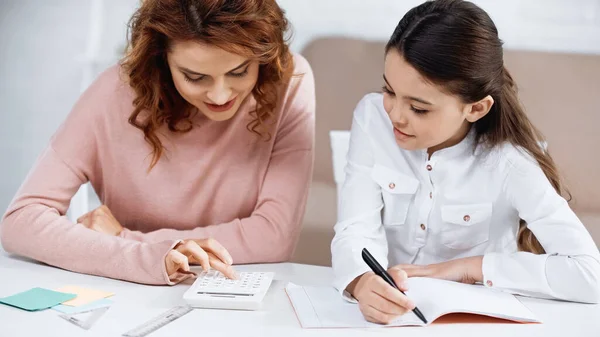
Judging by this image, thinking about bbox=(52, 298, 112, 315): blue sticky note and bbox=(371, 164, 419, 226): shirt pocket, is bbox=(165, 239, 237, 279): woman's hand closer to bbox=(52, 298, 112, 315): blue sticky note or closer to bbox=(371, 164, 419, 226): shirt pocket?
bbox=(52, 298, 112, 315): blue sticky note

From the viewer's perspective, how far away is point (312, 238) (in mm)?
2438

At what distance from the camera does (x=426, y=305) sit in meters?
1.19

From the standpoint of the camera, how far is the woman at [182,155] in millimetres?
1405

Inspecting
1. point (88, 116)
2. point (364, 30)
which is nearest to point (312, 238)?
point (364, 30)

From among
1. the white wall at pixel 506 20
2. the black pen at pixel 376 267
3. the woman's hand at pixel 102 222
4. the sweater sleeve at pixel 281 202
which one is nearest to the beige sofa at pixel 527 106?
the white wall at pixel 506 20

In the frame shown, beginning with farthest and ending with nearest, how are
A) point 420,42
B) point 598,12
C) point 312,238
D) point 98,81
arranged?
1. point 598,12
2. point 312,238
3. point 98,81
4. point 420,42

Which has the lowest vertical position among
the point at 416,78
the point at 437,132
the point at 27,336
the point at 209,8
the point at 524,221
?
the point at 524,221

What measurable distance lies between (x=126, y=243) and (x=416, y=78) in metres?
0.63

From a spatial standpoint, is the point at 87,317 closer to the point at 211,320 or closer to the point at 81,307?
the point at 81,307

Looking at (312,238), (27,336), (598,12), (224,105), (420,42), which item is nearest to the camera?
(27,336)

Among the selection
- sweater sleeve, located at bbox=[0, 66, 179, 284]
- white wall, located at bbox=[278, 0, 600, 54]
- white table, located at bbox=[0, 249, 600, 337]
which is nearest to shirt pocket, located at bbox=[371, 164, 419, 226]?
white table, located at bbox=[0, 249, 600, 337]

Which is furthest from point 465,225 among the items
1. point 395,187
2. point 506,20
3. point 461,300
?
point 506,20

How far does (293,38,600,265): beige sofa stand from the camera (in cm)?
250

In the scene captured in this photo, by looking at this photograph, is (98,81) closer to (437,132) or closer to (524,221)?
(437,132)
